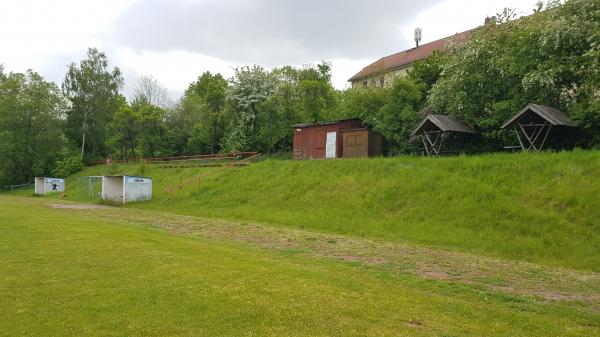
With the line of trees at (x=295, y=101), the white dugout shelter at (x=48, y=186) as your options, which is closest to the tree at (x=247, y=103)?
the line of trees at (x=295, y=101)

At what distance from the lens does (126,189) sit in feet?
101

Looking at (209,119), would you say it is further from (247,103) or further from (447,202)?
(447,202)

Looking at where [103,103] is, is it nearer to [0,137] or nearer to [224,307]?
[0,137]

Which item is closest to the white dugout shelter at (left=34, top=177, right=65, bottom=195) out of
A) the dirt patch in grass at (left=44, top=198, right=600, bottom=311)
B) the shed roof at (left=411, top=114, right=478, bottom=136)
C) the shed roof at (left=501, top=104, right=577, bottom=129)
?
the dirt patch in grass at (left=44, top=198, right=600, bottom=311)

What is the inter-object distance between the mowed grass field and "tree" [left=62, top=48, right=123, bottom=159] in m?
52.0

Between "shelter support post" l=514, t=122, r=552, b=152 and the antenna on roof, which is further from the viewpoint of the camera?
the antenna on roof

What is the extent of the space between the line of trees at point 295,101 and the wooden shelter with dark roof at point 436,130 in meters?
1.14

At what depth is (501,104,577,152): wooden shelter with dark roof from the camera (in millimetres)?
20734

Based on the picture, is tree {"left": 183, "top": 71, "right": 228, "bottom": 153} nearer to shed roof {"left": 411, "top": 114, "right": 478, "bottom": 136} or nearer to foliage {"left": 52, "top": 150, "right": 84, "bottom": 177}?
foliage {"left": 52, "top": 150, "right": 84, "bottom": 177}

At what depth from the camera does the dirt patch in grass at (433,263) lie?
932 cm

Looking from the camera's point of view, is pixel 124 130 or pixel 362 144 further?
pixel 124 130

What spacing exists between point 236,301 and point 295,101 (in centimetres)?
3617

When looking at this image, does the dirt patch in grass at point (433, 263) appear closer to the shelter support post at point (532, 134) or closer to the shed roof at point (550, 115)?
the shed roof at point (550, 115)

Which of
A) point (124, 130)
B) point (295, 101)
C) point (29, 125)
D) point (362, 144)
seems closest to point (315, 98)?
point (295, 101)
